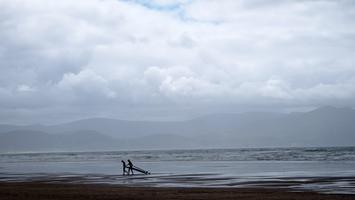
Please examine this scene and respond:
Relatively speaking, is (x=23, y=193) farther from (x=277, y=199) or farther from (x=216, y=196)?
(x=277, y=199)

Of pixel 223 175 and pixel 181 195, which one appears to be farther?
pixel 223 175

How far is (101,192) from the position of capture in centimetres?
3606

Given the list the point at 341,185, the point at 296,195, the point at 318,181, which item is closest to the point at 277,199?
the point at 296,195

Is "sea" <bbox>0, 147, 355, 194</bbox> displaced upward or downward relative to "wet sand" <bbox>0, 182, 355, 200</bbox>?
upward

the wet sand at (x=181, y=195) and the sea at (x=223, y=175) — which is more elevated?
the sea at (x=223, y=175)

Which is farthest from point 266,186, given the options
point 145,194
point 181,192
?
point 145,194

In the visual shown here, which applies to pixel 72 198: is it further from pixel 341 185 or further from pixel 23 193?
pixel 341 185

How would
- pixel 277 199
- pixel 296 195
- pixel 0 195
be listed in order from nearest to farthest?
pixel 277 199, pixel 296 195, pixel 0 195

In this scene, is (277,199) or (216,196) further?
(216,196)

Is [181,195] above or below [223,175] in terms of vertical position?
below

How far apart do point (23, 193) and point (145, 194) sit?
26.6 feet

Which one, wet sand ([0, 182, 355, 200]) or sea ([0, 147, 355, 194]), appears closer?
wet sand ([0, 182, 355, 200])

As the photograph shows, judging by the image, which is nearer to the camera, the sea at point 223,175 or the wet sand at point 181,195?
the wet sand at point 181,195

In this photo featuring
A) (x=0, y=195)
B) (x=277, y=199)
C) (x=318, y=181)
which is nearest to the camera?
(x=277, y=199)
